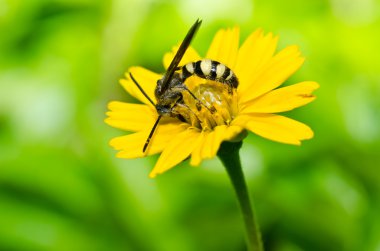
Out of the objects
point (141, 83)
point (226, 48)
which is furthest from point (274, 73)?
point (141, 83)

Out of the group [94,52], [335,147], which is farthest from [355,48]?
[94,52]

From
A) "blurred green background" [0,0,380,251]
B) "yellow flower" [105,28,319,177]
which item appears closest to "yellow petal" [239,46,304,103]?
"yellow flower" [105,28,319,177]

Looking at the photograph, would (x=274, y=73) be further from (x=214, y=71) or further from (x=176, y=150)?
(x=176, y=150)

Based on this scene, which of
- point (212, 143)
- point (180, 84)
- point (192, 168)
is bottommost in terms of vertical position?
point (192, 168)

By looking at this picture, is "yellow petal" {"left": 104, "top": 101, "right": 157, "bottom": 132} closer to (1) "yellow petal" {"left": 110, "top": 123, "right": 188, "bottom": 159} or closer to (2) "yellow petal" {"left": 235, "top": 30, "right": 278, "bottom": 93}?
(1) "yellow petal" {"left": 110, "top": 123, "right": 188, "bottom": 159}

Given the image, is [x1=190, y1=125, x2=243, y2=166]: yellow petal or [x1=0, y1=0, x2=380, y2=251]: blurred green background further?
[x1=0, y1=0, x2=380, y2=251]: blurred green background

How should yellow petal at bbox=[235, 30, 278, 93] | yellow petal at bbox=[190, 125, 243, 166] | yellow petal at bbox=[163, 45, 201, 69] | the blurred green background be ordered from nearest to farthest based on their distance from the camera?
yellow petal at bbox=[190, 125, 243, 166] < yellow petal at bbox=[235, 30, 278, 93] < yellow petal at bbox=[163, 45, 201, 69] < the blurred green background
